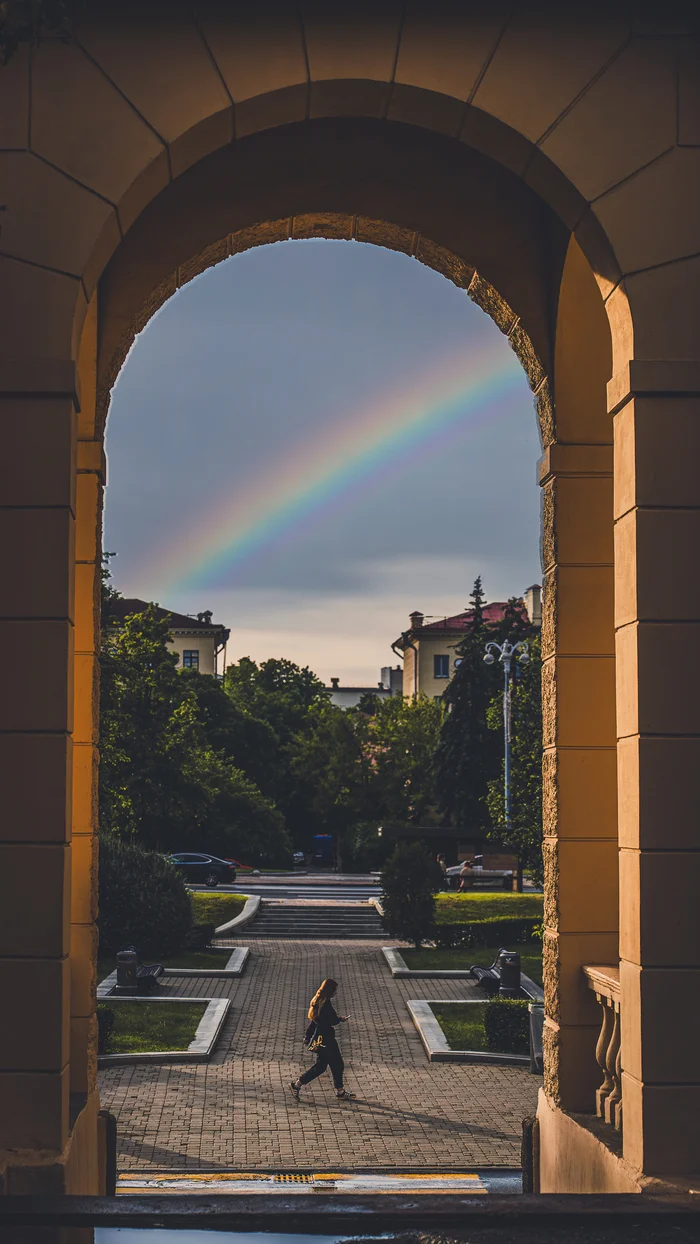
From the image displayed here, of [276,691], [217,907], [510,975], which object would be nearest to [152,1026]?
[510,975]

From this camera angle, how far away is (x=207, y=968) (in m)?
29.0

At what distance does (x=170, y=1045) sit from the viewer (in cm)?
2020

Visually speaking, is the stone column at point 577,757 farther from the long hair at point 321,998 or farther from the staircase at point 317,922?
the staircase at point 317,922

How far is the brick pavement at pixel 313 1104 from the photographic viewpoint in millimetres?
13508

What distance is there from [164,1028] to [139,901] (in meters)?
6.96

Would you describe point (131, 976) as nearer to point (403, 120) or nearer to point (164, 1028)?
point (164, 1028)

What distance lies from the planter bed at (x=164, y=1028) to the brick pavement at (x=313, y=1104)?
11.1 inches

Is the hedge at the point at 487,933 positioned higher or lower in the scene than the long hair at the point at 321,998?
lower

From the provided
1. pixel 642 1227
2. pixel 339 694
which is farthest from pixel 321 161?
pixel 339 694

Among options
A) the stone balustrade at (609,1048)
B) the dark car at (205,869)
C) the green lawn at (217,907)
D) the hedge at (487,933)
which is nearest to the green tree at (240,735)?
the dark car at (205,869)

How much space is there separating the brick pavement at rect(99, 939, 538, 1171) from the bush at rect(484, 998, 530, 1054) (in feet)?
2.65

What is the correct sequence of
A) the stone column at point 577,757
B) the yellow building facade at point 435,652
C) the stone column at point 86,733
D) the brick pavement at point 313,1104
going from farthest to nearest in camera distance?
the yellow building facade at point 435,652 → the brick pavement at point 313,1104 → the stone column at point 577,757 → the stone column at point 86,733

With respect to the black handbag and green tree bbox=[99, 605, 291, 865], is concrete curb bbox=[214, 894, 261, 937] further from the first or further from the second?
the black handbag

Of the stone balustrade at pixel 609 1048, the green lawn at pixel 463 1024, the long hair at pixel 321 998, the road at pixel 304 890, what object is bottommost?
the road at pixel 304 890
